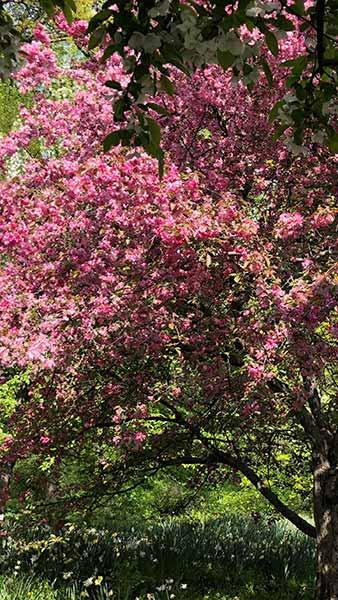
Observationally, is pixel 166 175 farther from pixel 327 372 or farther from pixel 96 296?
pixel 327 372

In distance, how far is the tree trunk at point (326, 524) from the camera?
5.85 meters

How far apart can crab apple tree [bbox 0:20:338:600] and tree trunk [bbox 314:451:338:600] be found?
2cm

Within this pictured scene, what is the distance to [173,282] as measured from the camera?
15.8ft

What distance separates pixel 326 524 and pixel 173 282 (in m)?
2.90

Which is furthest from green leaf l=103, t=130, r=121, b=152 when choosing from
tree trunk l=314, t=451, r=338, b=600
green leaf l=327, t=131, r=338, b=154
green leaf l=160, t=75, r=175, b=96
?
tree trunk l=314, t=451, r=338, b=600

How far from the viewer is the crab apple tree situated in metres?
4.69

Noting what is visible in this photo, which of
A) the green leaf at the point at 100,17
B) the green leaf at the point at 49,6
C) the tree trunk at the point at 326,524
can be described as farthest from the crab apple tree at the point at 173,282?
the green leaf at the point at 100,17

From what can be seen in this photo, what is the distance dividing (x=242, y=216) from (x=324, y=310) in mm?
900

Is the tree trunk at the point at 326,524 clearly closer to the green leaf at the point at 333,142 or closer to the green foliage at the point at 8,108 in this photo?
the green leaf at the point at 333,142

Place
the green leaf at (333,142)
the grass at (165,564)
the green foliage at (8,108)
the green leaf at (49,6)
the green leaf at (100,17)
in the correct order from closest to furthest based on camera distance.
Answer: the green leaf at (100,17) < the green leaf at (49,6) < the green leaf at (333,142) < the grass at (165,564) < the green foliage at (8,108)

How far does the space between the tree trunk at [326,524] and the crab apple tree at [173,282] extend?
2 centimetres

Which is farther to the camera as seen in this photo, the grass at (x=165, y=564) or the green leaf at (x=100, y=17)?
the grass at (x=165, y=564)

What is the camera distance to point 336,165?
5.39 metres

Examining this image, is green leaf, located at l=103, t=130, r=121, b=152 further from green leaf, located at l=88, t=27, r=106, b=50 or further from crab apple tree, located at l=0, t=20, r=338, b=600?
crab apple tree, located at l=0, t=20, r=338, b=600
